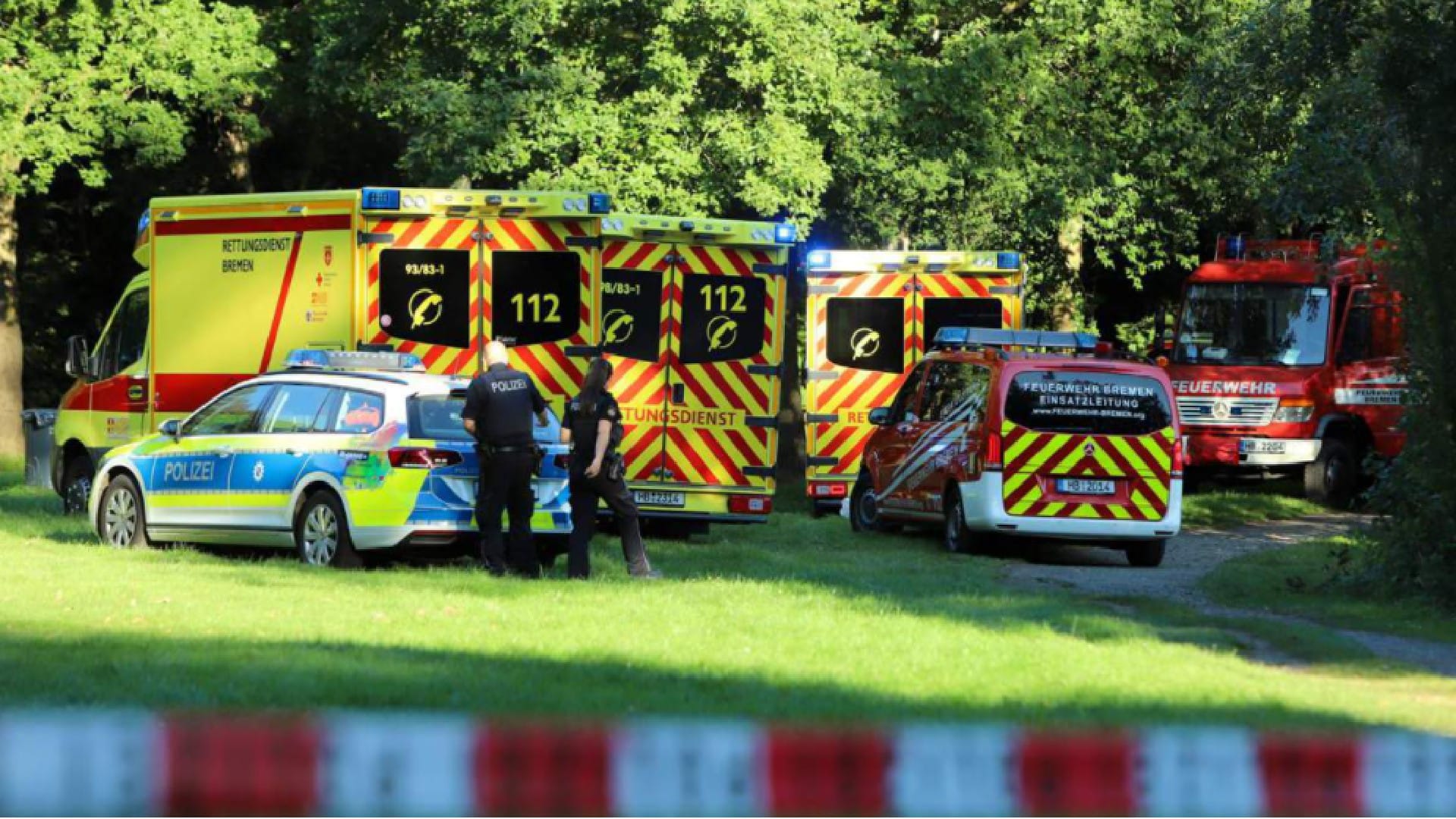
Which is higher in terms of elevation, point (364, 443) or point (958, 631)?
point (364, 443)

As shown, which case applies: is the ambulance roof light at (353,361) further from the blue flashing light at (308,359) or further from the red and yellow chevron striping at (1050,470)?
the red and yellow chevron striping at (1050,470)

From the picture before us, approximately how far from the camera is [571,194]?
2030cm

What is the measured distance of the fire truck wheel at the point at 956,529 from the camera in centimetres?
2059

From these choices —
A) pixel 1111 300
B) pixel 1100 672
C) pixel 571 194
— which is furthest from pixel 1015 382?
pixel 1111 300

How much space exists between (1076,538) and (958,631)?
7.12m

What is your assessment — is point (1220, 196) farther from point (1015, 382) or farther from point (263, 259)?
point (263, 259)

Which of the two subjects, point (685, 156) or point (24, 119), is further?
point (24, 119)

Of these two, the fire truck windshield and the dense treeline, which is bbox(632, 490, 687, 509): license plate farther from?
the fire truck windshield

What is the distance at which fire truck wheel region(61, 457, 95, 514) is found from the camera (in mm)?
23750

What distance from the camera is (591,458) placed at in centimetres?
1667

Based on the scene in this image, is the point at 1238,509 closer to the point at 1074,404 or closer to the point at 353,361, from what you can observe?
the point at 1074,404

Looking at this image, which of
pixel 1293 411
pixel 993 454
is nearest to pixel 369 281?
pixel 993 454

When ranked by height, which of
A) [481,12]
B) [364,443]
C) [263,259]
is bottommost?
[364,443]

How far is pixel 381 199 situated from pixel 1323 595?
830cm
